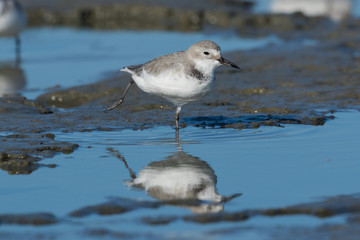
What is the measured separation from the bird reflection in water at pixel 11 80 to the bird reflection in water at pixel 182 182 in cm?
404

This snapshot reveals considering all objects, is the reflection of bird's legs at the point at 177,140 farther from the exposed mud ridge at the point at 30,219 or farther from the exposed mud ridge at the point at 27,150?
the exposed mud ridge at the point at 30,219

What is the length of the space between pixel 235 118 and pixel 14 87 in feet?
13.3

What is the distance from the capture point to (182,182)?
582 cm

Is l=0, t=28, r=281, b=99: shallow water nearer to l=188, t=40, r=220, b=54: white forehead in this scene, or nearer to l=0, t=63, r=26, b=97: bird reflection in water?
l=0, t=63, r=26, b=97: bird reflection in water

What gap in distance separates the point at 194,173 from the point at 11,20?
8452 millimetres

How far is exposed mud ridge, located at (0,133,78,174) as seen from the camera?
20.7 feet

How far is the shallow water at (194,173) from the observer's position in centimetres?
481

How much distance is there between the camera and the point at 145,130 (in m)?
7.79

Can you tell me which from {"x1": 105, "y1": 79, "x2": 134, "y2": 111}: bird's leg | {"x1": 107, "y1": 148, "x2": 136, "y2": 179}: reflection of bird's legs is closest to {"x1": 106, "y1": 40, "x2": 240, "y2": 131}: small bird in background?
{"x1": 107, "y1": 148, "x2": 136, "y2": 179}: reflection of bird's legs

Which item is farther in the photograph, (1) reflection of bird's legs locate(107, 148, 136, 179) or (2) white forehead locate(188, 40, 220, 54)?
(2) white forehead locate(188, 40, 220, 54)

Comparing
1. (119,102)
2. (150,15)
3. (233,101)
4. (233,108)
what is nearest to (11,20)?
(150,15)

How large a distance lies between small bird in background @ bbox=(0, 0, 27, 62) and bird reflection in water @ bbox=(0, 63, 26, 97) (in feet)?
3.77

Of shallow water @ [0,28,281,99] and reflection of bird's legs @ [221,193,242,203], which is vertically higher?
reflection of bird's legs @ [221,193,242,203]

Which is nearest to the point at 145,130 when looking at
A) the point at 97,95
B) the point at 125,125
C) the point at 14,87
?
the point at 125,125
